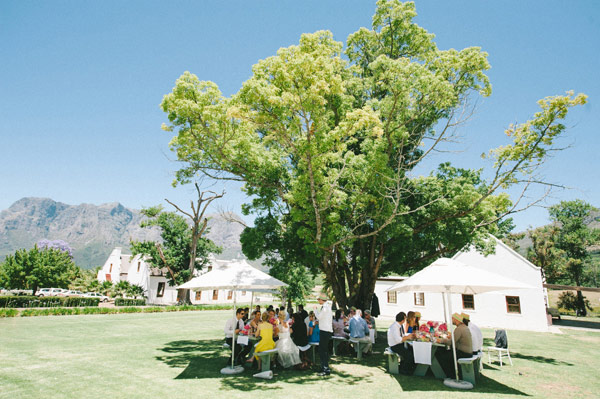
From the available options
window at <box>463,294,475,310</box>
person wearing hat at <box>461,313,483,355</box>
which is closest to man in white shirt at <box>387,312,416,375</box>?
person wearing hat at <box>461,313,483,355</box>

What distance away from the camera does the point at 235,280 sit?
25.9 feet

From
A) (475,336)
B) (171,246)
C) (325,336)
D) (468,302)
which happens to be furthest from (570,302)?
(171,246)

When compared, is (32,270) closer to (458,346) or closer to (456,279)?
(458,346)

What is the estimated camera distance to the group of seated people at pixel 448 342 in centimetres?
700

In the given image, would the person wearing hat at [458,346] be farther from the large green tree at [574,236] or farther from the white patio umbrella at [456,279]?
the large green tree at [574,236]

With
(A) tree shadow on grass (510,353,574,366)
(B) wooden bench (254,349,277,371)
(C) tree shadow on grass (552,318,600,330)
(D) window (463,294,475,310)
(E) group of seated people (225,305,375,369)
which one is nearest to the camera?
(B) wooden bench (254,349,277,371)

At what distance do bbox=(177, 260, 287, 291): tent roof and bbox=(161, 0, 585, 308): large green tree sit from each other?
2940 millimetres

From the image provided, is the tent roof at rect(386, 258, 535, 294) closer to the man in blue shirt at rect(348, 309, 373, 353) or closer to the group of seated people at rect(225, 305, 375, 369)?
the man in blue shirt at rect(348, 309, 373, 353)

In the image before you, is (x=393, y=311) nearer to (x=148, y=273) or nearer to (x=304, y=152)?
(x=304, y=152)

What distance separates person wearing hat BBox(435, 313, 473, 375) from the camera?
6955mm

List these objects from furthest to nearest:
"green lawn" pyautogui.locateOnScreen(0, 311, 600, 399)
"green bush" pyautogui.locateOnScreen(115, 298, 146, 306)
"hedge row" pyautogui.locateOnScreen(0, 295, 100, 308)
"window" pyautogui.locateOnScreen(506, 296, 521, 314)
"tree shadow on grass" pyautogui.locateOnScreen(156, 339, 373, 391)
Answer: "green bush" pyautogui.locateOnScreen(115, 298, 146, 306)
"hedge row" pyautogui.locateOnScreen(0, 295, 100, 308)
"window" pyautogui.locateOnScreen(506, 296, 521, 314)
"tree shadow on grass" pyautogui.locateOnScreen(156, 339, 373, 391)
"green lawn" pyautogui.locateOnScreen(0, 311, 600, 399)

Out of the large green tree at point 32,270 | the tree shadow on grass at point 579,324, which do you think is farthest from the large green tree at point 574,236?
the large green tree at point 32,270

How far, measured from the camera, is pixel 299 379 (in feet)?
23.7

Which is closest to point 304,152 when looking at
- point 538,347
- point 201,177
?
point 201,177
